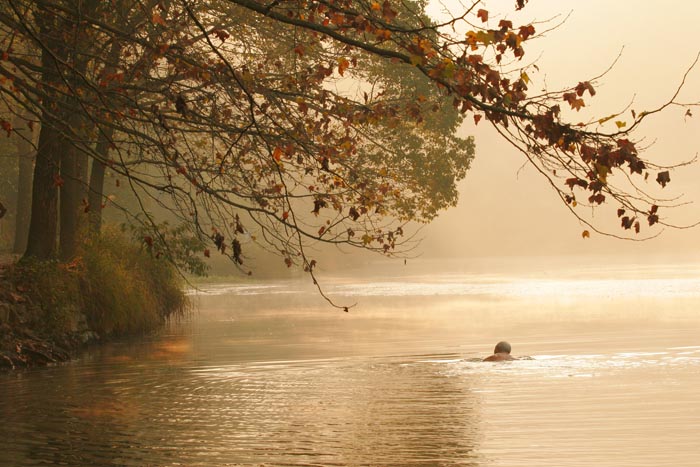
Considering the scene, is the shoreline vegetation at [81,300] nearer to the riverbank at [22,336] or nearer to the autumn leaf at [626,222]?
the riverbank at [22,336]

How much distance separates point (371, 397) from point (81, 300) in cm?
787

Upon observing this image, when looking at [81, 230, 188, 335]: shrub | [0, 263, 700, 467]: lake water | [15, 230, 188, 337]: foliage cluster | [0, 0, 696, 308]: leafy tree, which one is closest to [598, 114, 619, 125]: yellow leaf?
[0, 0, 696, 308]: leafy tree

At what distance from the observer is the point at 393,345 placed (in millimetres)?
19078

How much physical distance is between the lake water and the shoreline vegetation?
51 centimetres

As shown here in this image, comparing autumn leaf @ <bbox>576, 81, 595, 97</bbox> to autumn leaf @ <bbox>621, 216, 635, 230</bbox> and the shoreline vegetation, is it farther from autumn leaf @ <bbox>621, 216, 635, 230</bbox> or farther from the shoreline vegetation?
the shoreline vegetation

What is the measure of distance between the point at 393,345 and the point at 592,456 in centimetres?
1021

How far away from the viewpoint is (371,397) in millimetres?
12500

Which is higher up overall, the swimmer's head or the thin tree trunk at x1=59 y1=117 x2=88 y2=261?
the thin tree trunk at x1=59 y1=117 x2=88 y2=261

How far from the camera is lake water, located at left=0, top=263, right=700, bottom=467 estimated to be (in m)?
9.24

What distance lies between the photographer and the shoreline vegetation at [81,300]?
16.1m

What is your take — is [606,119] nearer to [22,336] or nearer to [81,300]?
[22,336]

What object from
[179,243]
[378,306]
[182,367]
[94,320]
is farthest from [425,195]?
[182,367]

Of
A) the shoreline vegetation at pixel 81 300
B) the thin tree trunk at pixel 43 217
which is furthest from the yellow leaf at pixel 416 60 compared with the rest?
the thin tree trunk at pixel 43 217

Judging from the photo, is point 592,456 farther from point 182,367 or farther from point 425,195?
point 425,195
